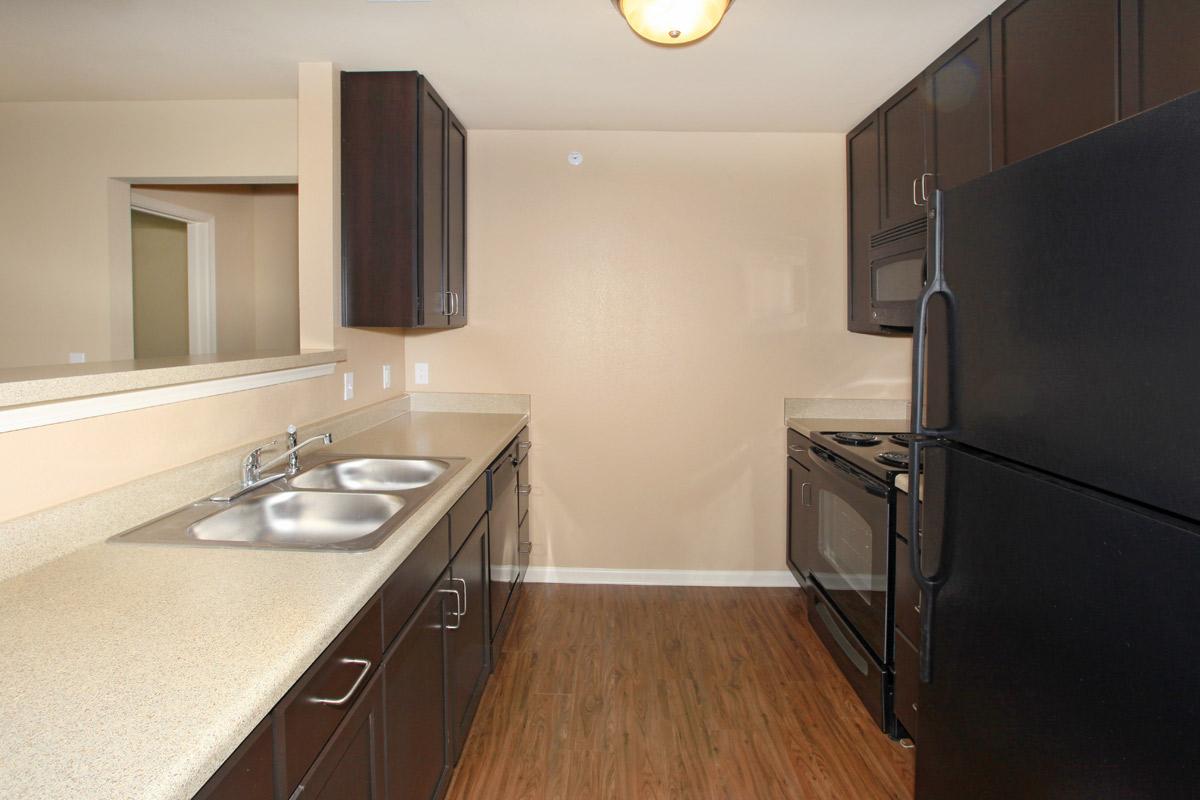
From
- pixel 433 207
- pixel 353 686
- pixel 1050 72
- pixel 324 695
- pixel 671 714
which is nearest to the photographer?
pixel 324 695

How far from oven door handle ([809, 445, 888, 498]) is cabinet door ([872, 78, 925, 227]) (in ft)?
3.16

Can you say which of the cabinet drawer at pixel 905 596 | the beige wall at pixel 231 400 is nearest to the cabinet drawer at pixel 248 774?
the beige wall at pixel 231 400

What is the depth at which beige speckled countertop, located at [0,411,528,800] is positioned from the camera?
677 mm

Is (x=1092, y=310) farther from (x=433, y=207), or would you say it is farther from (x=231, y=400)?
(x=433, y=207)

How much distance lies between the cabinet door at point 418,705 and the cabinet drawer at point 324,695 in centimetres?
14

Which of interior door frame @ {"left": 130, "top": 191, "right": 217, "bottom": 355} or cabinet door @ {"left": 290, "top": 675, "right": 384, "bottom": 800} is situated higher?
interior door frame @ {"left": 130, "top": 191, "right": 217, "bottom": 355}

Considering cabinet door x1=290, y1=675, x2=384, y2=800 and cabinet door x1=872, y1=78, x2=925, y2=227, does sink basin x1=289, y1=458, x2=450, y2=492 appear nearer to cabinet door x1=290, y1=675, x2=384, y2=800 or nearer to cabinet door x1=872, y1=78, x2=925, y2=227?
cabinet door x1=290, y1=675, x2=384, y2=800

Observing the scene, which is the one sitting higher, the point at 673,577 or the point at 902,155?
the point at 902,155

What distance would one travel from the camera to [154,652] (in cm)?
91

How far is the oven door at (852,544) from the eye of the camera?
2279 mm

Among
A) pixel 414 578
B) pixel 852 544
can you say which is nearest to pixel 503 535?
pixel 414 578

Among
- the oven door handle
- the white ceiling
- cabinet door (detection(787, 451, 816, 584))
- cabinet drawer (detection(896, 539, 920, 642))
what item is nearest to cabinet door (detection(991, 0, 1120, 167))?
the white ceiling

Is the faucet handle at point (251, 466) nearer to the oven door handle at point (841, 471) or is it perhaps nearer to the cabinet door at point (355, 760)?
the cabinet door at point (355, 760)

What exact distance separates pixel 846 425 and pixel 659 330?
1021 millimetres
